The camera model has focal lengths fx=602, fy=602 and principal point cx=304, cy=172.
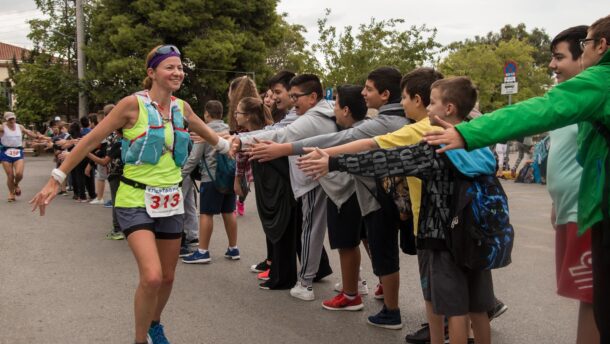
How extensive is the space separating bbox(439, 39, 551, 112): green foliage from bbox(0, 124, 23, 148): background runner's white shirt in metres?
35.8

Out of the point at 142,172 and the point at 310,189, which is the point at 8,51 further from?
the point at 142,172

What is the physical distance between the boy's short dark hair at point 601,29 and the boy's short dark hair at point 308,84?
3063 mm

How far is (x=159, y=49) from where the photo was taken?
→ 166 inches

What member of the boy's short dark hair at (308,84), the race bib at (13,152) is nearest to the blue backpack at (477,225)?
the boy's short dark hair at (308,84)

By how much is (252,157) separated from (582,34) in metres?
2.18

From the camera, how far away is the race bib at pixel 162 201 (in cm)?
401

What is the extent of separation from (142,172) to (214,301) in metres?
1.92

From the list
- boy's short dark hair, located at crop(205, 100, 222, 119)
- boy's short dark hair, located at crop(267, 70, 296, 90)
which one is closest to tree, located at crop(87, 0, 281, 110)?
boy's short dark hair, located at crop(205, 100, 222, 119)

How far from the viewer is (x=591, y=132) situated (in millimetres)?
2443

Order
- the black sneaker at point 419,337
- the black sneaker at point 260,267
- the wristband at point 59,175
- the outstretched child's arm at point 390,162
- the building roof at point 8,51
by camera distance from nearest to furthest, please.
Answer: the outstretched child's arm at point 390,162
the wristband at point 59,175
the black sneaker at point 419,337
the black sneaker at point 260,267
the building roof at point 8,51

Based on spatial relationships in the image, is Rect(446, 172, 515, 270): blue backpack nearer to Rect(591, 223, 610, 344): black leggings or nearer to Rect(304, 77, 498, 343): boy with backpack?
Rect(304, 77, 498, 343): boy with backpack

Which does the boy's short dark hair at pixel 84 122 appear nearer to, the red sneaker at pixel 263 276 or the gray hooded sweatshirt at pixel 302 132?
the red sneaker at pixel 263 276

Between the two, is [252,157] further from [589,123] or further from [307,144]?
[589,123]

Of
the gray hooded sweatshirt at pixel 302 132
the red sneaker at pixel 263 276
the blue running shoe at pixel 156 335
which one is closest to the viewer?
the blue running shoe at pixel 156 335
